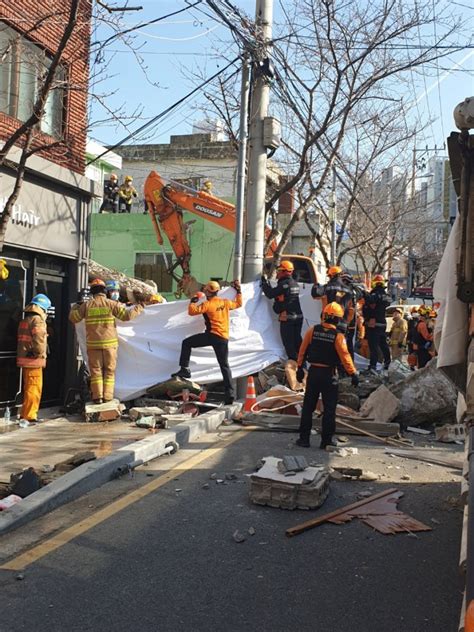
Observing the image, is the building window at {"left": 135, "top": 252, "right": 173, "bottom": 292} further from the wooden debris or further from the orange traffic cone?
the wooden debris

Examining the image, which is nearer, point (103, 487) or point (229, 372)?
point (103, 487)

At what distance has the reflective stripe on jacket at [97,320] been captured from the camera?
10.6 m

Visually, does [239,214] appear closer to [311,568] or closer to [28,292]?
[28,292]

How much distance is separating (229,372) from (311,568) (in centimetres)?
674

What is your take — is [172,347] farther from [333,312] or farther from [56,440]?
[333,312]

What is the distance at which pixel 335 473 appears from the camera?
676 cm

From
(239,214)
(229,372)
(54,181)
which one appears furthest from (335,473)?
(54,181)

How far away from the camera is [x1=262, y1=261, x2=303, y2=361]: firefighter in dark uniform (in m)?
12.2

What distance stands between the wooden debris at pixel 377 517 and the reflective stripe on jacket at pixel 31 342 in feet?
19.4

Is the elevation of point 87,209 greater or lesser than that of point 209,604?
greater

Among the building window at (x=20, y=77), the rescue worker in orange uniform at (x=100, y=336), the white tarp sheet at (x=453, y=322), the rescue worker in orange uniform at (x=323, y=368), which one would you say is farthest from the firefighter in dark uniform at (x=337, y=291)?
the white tarp sheet at (x=453, y=322)

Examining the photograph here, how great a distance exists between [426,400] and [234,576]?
Result: 6.68m

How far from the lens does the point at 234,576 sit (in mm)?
4176

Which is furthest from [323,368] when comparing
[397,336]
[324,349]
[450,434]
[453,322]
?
[397,336]
